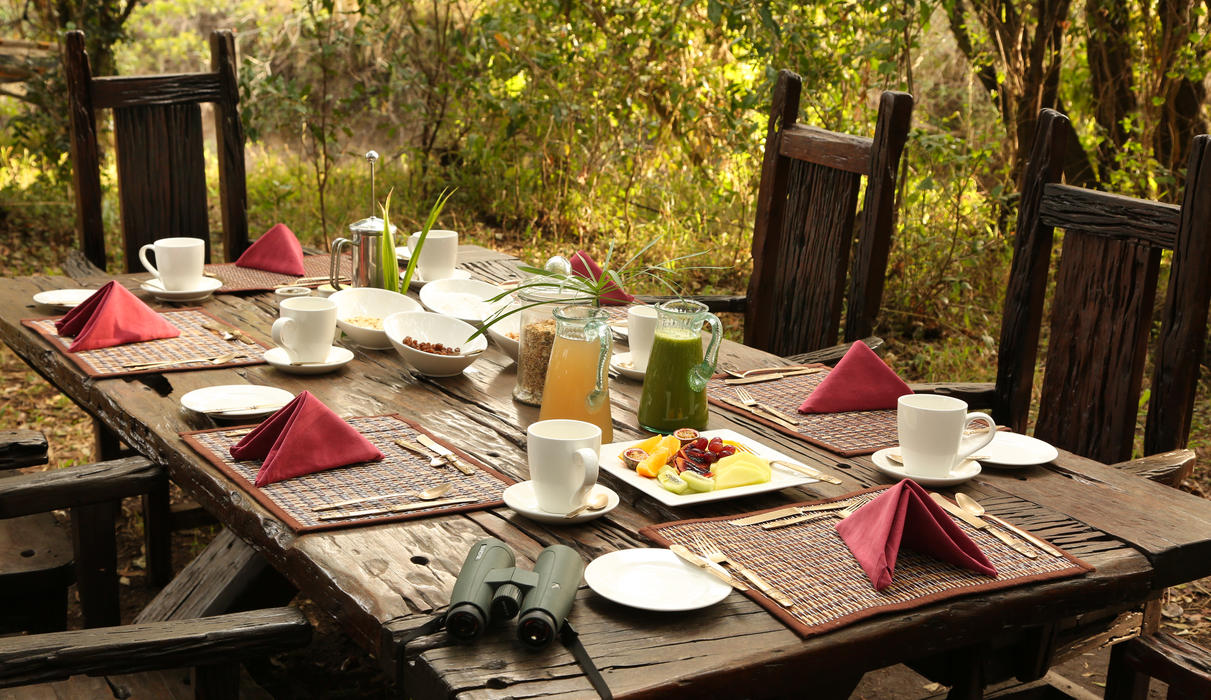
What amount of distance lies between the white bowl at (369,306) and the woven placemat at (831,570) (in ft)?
2.97

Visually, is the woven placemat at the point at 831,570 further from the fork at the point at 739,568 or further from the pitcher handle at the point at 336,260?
the pitcher handle at the point at 336,260

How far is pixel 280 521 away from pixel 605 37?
4019 millimetres

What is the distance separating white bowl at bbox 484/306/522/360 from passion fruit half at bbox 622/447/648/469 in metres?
0.49

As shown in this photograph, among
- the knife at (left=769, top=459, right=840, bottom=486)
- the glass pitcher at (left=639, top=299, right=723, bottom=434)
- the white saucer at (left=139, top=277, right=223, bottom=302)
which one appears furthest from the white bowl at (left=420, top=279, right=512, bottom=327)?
the knife at (left=769, top=459, right=840, bottom=486)

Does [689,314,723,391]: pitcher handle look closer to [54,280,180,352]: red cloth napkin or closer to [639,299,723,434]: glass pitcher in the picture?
[639,299,723,434]: glass pitcher

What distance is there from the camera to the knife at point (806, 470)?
1340 millimetres

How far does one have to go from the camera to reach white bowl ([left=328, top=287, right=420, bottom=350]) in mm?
1926

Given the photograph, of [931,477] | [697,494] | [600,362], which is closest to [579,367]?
[600,362]

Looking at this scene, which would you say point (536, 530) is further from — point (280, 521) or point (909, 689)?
A: point (909, 689)

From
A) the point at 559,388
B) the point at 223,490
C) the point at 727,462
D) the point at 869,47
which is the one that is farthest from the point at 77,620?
the point at 869,47

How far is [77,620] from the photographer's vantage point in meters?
2.41

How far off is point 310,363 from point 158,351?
0.94 ft

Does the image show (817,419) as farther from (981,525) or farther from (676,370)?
(981,525)

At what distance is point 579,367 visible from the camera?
4.68 feet
